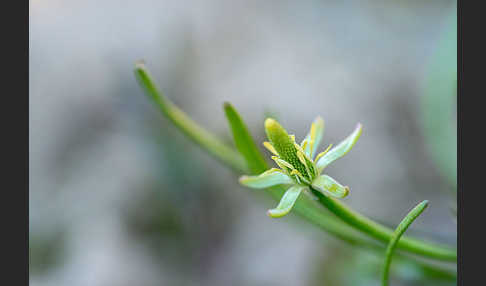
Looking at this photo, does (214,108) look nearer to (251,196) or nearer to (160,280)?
(251,196)

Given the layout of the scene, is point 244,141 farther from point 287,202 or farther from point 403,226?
point 403,226

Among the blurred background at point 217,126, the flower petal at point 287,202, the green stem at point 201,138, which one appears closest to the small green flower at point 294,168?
the flower petal at point 287,202

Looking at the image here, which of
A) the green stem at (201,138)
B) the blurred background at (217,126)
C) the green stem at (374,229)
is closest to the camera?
the green stem at (374,229)

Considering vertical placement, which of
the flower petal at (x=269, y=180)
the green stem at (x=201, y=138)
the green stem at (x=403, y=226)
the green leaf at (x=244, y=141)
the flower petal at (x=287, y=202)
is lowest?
the green stem at (x=403, y=226)

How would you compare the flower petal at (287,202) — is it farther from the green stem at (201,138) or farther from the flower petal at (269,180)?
the green stem at (201,138)

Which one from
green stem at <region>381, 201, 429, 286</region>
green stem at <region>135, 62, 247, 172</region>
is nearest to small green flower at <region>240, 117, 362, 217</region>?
green stem at <region>381, 201, 429, 286</region>

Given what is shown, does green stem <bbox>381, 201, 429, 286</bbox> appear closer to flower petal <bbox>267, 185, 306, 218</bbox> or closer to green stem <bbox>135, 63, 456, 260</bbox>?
green stem <bbox>135, 63, 456, 260</bbox>

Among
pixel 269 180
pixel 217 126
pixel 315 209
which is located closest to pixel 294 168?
pixel 269 180

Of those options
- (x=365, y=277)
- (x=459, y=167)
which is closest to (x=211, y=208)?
(x=365, y=277)
